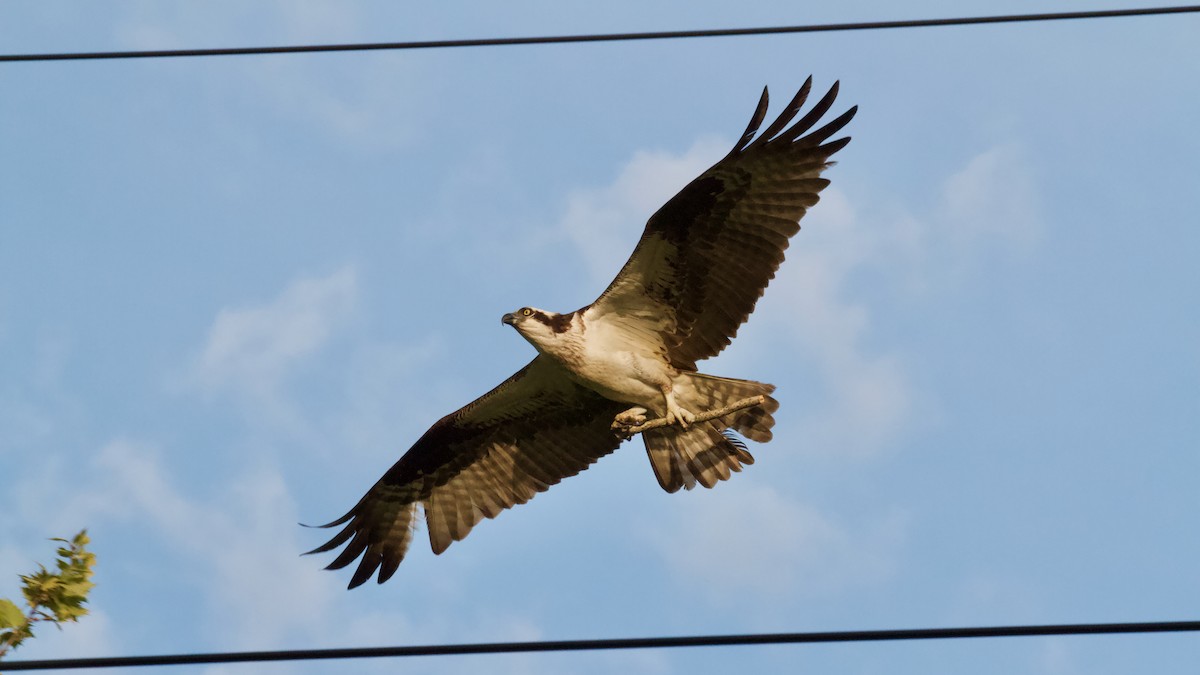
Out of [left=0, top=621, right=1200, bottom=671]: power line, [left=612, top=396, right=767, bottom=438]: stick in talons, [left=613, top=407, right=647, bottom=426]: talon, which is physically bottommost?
[left=0, top=621, right=1200, bottom=671]: power line

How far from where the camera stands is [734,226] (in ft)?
34.0

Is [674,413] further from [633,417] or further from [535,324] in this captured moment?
[535,324]

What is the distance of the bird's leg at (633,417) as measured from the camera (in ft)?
35.9

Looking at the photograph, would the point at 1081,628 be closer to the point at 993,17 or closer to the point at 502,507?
the point at 993,17

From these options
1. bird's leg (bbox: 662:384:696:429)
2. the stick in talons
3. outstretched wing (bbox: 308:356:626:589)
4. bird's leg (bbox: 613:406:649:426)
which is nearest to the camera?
the stick in talons

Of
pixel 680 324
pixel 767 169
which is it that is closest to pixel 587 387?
pixel 680 324

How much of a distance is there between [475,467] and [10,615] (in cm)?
691

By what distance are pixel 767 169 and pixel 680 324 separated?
1308 millimetres

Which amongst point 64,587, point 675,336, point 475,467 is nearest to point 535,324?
point 675,336

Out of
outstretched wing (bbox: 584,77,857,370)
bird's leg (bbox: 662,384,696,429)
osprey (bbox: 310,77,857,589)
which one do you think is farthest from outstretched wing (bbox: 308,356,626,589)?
outstretched wing (bbox: 584,77,857,370)

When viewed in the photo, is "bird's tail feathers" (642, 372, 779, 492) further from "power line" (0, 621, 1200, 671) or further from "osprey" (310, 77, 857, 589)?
"power line" (0, 621, 1200, 671)

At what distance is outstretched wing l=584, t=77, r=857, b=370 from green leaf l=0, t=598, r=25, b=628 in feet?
19.1

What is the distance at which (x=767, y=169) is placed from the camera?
10266 mm

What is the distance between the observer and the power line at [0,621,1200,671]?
480 centimetres
